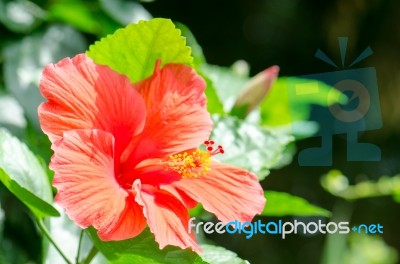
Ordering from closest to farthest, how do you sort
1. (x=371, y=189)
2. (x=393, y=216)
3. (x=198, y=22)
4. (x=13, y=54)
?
(x=13, y=54), (x=371, y=189), (x=198, y=22), (x=393, y=216)

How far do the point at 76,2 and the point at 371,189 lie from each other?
0.57 metres

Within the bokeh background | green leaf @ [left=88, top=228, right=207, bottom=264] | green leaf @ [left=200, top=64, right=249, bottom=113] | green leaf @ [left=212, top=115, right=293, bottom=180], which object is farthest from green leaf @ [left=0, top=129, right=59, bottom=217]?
the bokeh background

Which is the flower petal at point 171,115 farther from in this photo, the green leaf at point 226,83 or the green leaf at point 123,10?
the green leaf at point 123,10

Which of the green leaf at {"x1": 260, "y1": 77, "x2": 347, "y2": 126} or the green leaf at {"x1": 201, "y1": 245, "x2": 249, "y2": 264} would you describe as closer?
the green leaf at {"x1": 201, "y1": 245, "x2": 249, "y2": 264}

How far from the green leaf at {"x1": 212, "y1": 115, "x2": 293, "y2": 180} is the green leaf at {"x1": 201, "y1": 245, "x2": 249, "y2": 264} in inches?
4.4

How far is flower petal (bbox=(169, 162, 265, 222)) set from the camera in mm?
569

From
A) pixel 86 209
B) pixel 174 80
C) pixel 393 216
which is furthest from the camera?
pixel 393 216

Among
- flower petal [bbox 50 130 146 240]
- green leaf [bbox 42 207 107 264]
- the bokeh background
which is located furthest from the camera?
the bokeh background

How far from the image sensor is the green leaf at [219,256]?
1.90ft

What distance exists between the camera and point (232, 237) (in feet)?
6.87

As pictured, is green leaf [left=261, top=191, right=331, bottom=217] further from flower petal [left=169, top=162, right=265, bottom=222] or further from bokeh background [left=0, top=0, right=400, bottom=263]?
bokeh background [left=0, top=0, right=400, bottom=263]

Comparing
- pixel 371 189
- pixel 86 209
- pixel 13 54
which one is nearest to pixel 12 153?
pixel 86 209

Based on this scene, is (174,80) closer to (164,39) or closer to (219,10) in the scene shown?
(164,39)

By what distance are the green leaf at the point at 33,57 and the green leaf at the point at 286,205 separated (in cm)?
33
